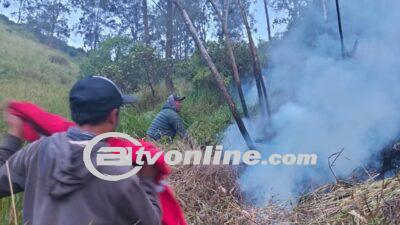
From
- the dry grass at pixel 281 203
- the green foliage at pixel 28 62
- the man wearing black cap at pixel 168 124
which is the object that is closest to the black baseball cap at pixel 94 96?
the dry grass at pixel 281 203

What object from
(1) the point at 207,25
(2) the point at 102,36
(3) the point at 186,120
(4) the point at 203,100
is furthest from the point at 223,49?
(2) the point at 102,36

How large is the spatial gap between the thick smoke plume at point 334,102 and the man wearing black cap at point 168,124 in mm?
756

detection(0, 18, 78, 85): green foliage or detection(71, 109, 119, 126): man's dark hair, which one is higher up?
detection(0, 18, 78, 85): green foliage

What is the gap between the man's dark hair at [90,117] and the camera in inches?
66.0

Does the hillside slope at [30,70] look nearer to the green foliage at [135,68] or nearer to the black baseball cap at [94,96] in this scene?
the green foliage at [135,68]

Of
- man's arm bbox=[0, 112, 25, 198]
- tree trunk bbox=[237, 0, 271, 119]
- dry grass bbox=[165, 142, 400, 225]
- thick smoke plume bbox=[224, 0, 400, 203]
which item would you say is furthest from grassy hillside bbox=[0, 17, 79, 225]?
man's arm bbox=[0, 112, 25, 198]

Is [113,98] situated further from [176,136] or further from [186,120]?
[186,120]

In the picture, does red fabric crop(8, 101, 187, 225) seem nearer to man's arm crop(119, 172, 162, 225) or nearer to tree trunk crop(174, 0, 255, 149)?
man's arm crop(119, 172, 162, 225)

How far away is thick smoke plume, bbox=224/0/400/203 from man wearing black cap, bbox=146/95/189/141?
0.76 meters

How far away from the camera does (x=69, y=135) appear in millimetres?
1667

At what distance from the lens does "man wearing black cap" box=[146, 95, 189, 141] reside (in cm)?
666

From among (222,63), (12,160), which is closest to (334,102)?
(222,63)

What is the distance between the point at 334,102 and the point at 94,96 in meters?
6.12

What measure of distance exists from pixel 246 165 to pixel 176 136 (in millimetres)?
1458
